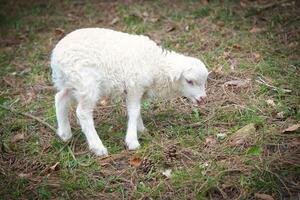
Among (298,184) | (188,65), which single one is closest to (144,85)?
(188,65)

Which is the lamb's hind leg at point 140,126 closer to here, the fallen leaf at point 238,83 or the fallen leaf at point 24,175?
the fallen leaf at point 24,175

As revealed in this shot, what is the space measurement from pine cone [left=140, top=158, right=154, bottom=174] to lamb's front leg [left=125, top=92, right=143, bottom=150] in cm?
42

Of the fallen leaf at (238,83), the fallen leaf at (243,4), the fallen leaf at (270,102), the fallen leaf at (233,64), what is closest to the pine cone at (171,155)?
the fallen leaf at (270,102)

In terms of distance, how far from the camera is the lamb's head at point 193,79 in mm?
5535

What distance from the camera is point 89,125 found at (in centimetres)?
537

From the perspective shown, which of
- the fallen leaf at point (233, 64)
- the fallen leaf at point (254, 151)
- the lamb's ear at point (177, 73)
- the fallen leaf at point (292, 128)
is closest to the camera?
the fallen leaf at point (254, 151)

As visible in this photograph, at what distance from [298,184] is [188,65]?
6.04 ft

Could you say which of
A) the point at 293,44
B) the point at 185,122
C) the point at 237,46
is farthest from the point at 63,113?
the point at 293,44

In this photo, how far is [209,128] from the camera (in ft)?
18.7

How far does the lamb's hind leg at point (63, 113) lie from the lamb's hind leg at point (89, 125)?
1.02ft

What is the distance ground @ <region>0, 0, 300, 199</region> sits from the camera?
15.3ft

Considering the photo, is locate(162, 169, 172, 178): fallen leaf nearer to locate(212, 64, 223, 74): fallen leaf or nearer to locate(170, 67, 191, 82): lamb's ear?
locate(170, 67, 191, 82): lamb's ear

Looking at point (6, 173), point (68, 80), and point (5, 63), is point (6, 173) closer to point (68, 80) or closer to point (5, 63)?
point (68, 80)

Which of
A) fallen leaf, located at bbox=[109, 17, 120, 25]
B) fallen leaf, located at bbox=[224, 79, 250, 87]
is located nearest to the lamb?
fallen leaf, located at bbox=[224, 79, 250, 87]
